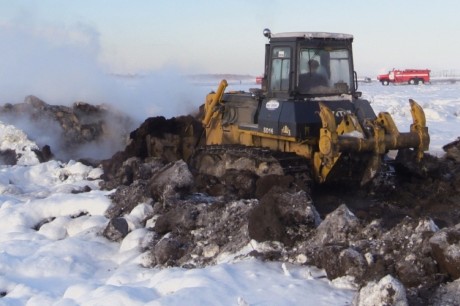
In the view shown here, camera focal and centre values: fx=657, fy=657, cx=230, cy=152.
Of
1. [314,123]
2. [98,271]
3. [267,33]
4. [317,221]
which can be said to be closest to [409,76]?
[267,33]

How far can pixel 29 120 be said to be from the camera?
1736 cm

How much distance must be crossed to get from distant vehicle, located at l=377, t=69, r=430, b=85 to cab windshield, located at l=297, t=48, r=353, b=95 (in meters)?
48.4

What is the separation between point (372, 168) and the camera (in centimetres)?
1051

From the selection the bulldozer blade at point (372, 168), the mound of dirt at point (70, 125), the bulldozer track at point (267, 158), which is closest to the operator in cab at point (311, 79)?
the bulldozer track at point (267, 158)

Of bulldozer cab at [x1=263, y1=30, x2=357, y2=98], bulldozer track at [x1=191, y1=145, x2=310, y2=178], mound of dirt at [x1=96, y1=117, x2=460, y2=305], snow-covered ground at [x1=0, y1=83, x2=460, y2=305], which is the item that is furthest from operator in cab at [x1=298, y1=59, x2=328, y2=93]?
snow-covered ground at [x1=0, y1=83, x2=460, y2=305]

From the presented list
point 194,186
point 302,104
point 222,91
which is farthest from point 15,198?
point 302,104

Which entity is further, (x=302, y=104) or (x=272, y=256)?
(x=302, y=104)

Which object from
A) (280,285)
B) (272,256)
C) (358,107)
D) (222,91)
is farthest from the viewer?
(222,91)

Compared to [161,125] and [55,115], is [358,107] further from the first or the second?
[55,115]

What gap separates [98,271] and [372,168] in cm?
475

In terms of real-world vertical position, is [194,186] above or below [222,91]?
below

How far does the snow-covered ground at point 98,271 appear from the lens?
6.07 meters

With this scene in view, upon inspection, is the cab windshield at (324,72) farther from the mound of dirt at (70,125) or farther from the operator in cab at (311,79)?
the mound of dirt at (70,125)

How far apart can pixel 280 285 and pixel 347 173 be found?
182 inches
